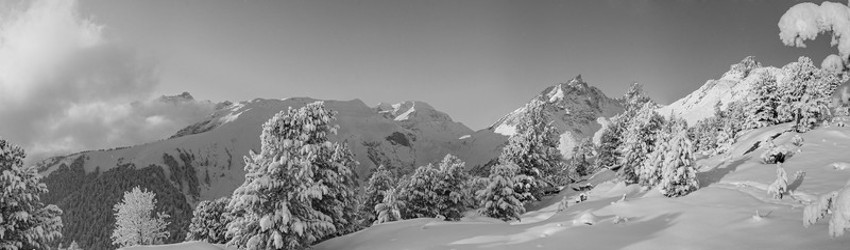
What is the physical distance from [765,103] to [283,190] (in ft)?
204

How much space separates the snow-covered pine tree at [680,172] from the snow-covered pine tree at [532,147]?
11.6 metres

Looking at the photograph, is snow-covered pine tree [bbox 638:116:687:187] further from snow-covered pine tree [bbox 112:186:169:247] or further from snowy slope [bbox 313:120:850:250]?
snow-covered pine tree [bbox 112:186:169:247]

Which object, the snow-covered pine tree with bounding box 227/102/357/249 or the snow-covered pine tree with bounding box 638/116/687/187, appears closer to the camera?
the snow-covered pine tree with bounding box 227/102/357/249

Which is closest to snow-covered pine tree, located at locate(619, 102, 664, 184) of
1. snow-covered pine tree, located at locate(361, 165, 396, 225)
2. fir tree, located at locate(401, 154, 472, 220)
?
fir tree, located at locate(401, 154, 472, 220)

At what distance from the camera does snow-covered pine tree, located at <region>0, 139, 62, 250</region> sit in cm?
2120

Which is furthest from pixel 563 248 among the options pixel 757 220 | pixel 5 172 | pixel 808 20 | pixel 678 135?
pixel 5 172

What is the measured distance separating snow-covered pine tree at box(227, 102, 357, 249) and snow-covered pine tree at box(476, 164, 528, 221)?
17741 mm

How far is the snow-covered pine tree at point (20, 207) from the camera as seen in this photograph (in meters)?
21.2

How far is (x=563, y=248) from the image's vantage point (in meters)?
12.9

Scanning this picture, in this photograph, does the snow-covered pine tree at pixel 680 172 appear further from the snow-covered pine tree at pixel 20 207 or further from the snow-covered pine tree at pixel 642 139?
the snow-covered pine tree at pixel 20 207

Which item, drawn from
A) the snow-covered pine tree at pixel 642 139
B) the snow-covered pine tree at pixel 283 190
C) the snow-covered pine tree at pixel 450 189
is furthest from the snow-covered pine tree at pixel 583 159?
the snow-covered pine tree at pixel 283 190

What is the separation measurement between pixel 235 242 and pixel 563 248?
1462cm

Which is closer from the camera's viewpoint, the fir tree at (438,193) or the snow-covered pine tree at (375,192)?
the fir tree at (438,193)

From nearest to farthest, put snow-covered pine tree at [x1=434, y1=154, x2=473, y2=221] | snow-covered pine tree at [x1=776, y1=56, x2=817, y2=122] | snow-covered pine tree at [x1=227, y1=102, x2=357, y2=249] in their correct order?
snow-covered pine tree at [x1=227, y1=102, x2=357, y2=249] → snow-covered pine tree at [x1=434, y1=154, x2=473, y2=221] → snow-covered pine tree at [x1=776, y1=56, x2=817, y2=122]
